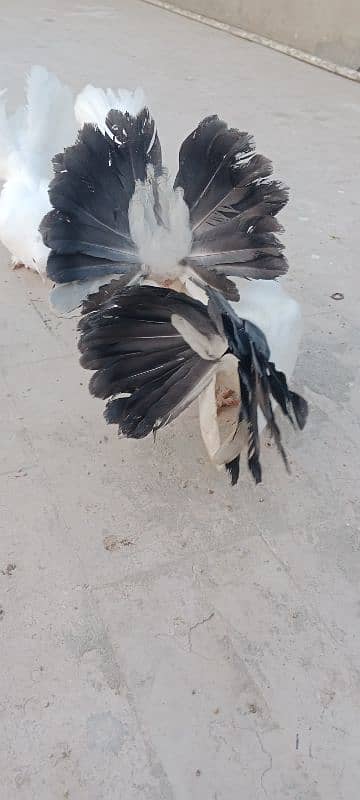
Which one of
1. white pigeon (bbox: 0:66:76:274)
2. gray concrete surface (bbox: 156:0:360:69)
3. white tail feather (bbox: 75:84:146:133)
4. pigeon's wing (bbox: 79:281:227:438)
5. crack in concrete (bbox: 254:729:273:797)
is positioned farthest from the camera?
gray concrete surface (bbox: 156:0:360:69)

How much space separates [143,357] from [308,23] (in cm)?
533

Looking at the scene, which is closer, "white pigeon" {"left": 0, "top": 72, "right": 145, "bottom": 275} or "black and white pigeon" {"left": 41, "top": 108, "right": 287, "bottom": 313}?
"black and white pigeon" {"left": 41, "top": 108, "right": 287, "bottom": 313}

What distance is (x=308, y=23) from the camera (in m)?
5.73

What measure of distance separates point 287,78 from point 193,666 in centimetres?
499

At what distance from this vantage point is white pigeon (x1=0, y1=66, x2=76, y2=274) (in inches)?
86.7

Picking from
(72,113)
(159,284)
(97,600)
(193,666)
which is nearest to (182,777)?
(193,666)

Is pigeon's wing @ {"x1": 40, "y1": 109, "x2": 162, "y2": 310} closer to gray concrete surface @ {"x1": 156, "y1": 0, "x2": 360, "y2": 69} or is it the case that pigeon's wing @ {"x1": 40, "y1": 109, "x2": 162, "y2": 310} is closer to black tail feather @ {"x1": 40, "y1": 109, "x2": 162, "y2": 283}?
Answer: black tail feather @ {"x1": 40, "y1": 109, "x2": 162, "y2": 283}

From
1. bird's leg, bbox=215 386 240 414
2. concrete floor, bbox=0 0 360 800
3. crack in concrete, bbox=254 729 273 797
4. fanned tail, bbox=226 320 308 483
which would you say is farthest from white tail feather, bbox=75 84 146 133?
crack in concrete, bbox=254 729 273 797

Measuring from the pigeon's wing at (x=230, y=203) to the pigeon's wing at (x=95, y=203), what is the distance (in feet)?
Answer: 0.33

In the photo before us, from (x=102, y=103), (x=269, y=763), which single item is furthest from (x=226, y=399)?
(x=102, y=103)

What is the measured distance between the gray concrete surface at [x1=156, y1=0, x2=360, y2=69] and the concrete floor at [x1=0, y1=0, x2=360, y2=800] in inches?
159

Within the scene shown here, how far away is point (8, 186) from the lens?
7.53 feet

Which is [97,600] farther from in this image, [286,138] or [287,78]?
[287,78]

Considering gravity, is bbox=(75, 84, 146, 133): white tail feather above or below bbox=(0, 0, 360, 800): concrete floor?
above
